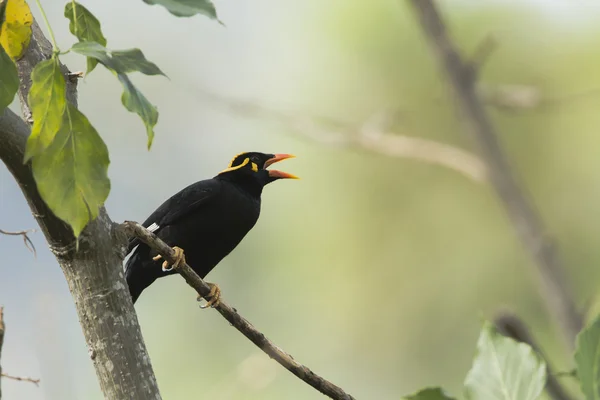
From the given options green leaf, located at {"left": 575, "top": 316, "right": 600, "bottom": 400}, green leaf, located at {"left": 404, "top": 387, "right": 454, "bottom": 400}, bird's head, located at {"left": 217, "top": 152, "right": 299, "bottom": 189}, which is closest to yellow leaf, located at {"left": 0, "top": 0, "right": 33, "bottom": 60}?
green leaf, located at {"left": 404, "top": 387, "right": 454, "bottom": 400}

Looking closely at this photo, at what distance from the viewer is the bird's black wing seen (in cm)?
366

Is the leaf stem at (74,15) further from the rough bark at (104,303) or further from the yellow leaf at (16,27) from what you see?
the rough bark at (104,303)

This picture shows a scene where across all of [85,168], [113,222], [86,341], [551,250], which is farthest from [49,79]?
[551,250]

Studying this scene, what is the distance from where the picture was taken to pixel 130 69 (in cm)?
149

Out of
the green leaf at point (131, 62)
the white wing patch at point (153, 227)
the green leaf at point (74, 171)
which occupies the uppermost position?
the white wing patch at point (153, 227)

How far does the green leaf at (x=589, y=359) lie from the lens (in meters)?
1.37

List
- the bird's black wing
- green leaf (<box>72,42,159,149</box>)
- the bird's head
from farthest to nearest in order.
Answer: the bird's head → the bird's black wing → green leaf (<box>72,42,159,149</box>)

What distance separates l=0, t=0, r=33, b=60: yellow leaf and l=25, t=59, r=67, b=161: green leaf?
0.27 m

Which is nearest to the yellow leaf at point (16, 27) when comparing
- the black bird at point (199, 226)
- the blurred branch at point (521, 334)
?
the blurred branch at point (521, 334)

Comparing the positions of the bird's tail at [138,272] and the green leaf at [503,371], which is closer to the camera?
the green leaf at [503,371]

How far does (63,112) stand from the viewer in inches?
57.0

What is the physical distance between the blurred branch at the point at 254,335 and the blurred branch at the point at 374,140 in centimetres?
246

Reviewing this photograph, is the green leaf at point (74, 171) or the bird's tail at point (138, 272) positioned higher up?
the bird's tail at point (138, 272)

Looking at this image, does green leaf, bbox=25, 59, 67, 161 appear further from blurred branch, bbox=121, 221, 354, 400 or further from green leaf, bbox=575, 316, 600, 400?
green leaf, bbox=575, 316, 600, 400
